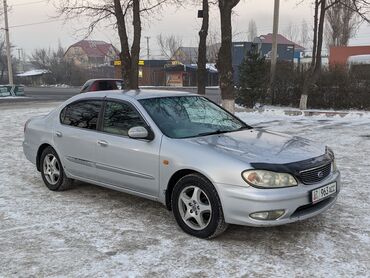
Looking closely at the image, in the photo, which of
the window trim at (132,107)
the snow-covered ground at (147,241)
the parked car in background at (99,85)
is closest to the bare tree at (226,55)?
the snow-covered ground at (147,241)

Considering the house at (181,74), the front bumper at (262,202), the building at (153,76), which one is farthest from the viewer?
the building at (153,76)

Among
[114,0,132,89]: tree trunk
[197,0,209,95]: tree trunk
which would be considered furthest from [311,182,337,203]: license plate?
[197,0,209,95]: tree trunk

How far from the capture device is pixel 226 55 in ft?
42.2

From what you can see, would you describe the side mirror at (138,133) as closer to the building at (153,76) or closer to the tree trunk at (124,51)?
the tree trunk at (124,51)

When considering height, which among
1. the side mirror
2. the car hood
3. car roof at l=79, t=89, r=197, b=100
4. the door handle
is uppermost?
car roof at l=79, t=89, r=197, b=100

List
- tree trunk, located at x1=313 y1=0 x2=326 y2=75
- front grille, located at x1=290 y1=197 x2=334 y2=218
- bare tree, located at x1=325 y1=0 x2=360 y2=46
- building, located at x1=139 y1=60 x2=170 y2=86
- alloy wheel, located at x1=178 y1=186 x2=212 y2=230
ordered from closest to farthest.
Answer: front grille, located at x1=290 y1=197 x2=334 y2=218, alloy wheel, located at x1=178 y1=186 x2=212 y2=230, tree trunk, located at x1=313 y1=0 x2=326 y2=75, bare tree, located at x1=325 y1=0 x2=360 y2=46, building, located at x1=139 y1=60 x2=170 y2=86

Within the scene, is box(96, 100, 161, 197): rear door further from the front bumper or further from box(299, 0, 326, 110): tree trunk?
box(299, 0, 326, 110): tree trunk

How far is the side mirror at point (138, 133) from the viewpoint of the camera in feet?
16.4

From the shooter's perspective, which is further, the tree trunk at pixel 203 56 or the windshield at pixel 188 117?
the tree trunk at pixel 203 56

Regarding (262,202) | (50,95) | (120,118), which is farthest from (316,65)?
(50,95)

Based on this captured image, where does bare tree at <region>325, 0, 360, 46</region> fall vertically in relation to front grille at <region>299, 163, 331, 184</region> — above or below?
above

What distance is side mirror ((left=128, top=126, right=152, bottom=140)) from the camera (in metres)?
5.01

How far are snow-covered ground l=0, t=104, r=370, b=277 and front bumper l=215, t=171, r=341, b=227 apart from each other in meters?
0.30

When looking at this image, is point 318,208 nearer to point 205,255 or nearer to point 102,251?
point 205,255
